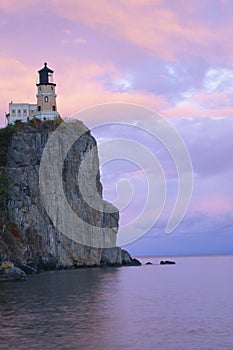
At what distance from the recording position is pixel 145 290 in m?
73.9

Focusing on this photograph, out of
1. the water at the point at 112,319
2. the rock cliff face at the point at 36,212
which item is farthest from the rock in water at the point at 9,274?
the water at the point at 112,319

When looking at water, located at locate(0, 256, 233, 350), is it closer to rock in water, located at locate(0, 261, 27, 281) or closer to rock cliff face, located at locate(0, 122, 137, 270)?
rock in water, located at locate(0, 261, 27, 281)

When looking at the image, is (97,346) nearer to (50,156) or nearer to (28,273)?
(28,273)

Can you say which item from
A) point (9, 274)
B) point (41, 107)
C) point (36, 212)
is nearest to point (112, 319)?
point (9, 274)

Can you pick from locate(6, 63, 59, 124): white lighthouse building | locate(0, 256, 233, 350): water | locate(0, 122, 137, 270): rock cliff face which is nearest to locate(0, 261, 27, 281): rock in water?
locate(0, 122, 137, 270): rock cliff face

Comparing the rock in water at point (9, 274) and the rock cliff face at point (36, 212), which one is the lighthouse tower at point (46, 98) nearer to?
the rock cliff face at point (36, 212)

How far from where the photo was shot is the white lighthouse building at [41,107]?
133 meters

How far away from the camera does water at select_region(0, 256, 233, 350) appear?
34125 mm

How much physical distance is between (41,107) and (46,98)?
2.78 m

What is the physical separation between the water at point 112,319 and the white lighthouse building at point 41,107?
70.1 m

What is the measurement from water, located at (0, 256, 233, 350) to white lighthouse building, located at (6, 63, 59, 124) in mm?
70144

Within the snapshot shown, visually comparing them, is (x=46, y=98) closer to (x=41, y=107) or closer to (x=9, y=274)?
(x=41, y=107)

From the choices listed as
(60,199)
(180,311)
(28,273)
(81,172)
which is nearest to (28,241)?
(28,273)

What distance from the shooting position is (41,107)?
134 meters
